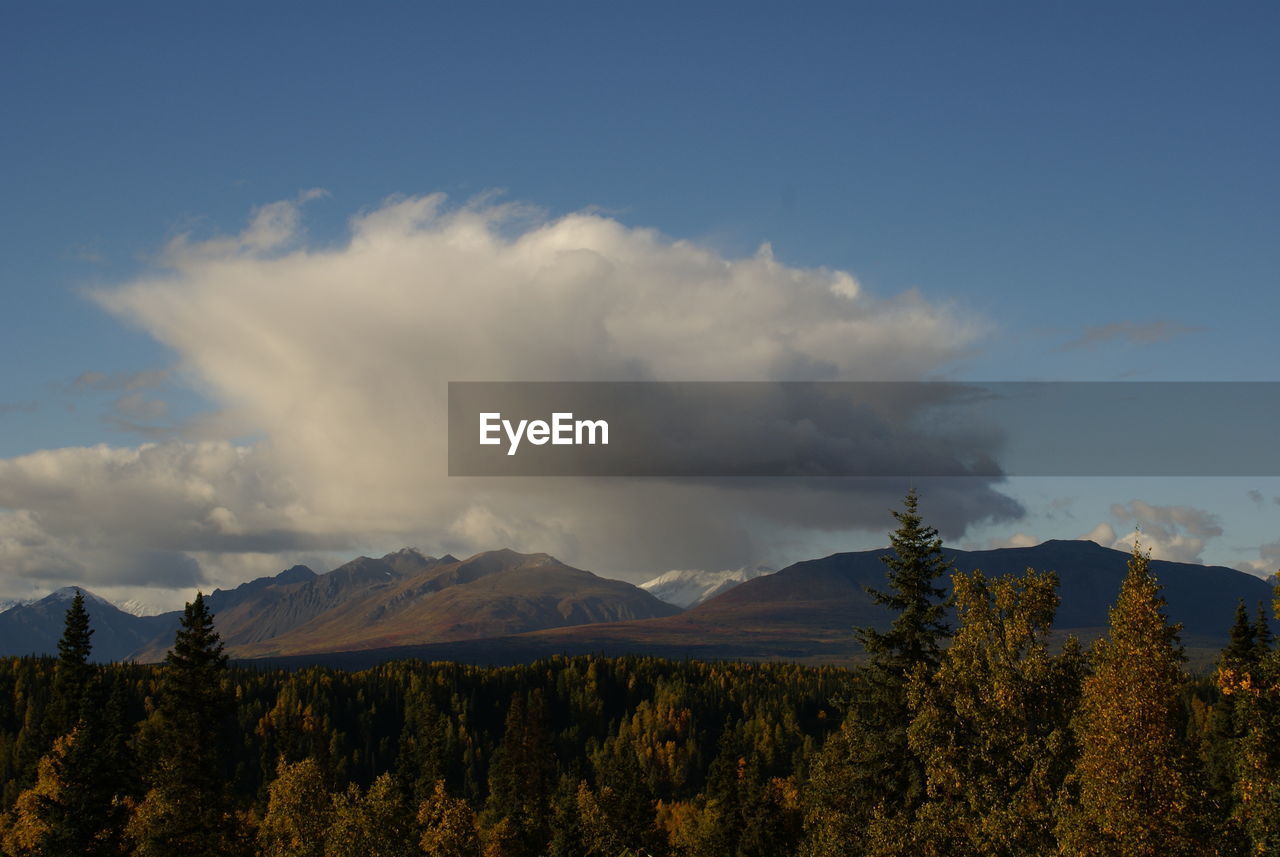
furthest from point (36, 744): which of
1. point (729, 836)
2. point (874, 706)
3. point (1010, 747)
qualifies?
point (1010, 747)

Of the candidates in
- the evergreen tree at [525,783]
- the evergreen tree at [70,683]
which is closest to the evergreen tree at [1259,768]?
the evergreen tree at [70,683]

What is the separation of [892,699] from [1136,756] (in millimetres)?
14108

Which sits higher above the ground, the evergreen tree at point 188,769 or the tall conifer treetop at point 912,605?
the tall conifer treetop at point 912,605

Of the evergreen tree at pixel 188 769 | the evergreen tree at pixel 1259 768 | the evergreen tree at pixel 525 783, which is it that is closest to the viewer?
the evergreen tree at pixel 1259 768

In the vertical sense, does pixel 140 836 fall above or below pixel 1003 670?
below

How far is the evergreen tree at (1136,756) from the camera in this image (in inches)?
1389

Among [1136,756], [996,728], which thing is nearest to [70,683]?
[996,728]

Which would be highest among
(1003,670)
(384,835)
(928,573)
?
(928,573)

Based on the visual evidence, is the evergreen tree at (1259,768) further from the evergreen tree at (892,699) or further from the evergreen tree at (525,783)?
the evergreen tree at (525,783)

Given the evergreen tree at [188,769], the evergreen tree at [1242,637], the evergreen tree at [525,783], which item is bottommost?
the evergreen tree at [525,783]

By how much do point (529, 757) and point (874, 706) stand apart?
108459 mm

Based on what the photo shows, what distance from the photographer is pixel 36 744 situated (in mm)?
88250

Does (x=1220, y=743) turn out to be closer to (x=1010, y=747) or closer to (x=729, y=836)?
(x=729, y=836)

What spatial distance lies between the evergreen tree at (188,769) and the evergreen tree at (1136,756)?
1785 inches
